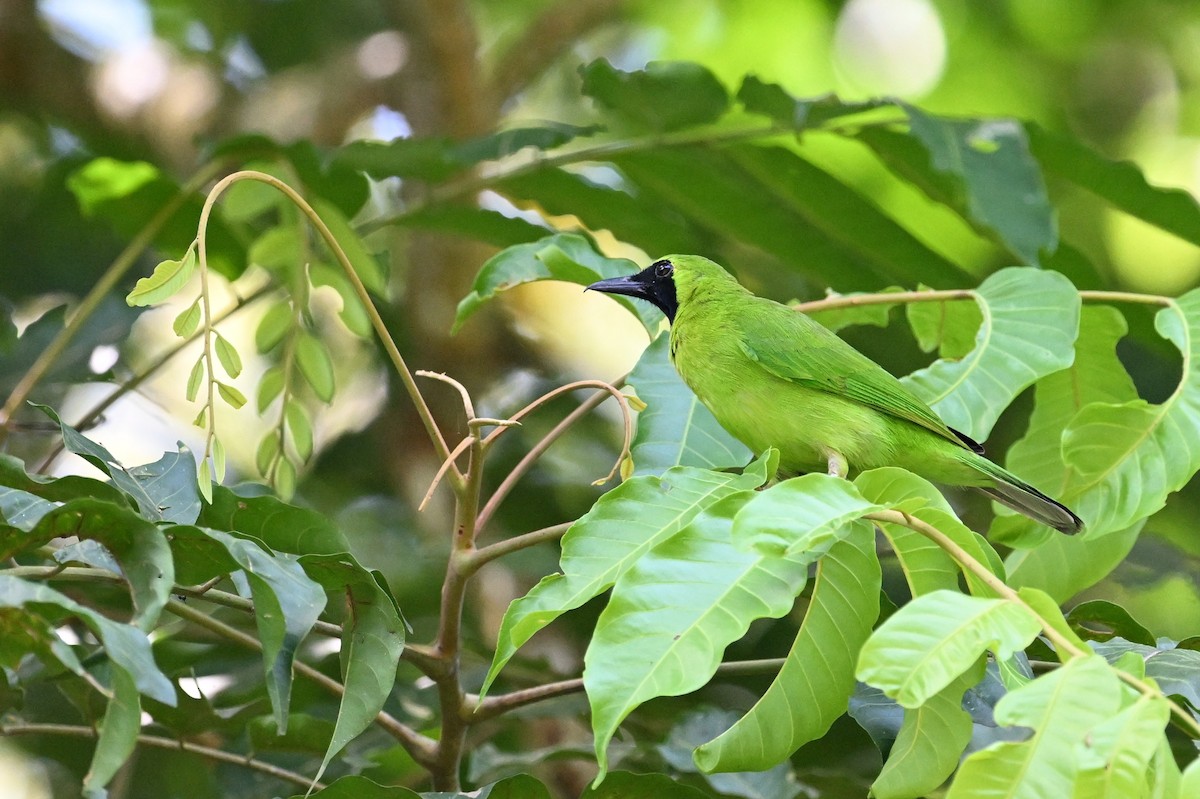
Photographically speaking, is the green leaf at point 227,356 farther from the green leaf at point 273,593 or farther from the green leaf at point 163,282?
the green leaf at point 273,593

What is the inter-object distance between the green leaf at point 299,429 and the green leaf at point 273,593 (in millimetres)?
928

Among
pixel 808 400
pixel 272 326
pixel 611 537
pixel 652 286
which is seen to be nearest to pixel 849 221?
pixel 652 286

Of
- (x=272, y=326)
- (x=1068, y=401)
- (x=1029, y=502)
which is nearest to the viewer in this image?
(x=1029, y=502)

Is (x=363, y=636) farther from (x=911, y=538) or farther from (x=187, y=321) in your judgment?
(x=911, y=538)

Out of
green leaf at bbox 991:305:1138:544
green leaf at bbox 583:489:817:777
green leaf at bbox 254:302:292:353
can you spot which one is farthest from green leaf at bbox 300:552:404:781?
green leaf at bbox 991:305:1138:544

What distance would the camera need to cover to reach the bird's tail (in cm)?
237

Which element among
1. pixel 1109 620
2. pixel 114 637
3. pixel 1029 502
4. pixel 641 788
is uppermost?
pixel 114 637

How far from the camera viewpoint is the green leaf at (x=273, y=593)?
5.46ft

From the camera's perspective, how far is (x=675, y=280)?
Result: 3.23m

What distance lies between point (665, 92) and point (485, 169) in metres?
1.43

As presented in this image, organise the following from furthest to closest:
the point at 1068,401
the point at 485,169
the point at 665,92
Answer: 1. the point at 485,169
2. the point at 665,92
3. the point at 1068,401

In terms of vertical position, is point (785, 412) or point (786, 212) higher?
point (786, 212)

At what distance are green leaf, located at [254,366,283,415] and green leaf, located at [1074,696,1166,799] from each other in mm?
2068

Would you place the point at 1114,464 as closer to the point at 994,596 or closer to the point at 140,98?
the point at 994,596
